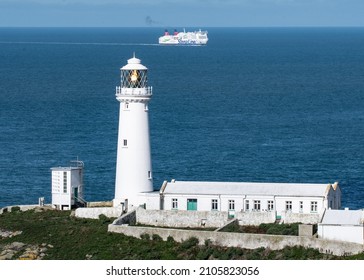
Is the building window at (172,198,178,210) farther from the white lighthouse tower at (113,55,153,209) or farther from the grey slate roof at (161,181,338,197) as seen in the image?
the white lighthouse tower at (113,55,153,209)

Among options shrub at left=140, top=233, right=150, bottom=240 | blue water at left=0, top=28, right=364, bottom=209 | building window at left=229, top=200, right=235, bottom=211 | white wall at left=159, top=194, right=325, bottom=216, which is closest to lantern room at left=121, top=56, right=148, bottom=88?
white wall at left=159, top=194, right=325, bottom=216

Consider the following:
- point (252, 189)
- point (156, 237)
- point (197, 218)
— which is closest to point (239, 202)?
point (252, 189)

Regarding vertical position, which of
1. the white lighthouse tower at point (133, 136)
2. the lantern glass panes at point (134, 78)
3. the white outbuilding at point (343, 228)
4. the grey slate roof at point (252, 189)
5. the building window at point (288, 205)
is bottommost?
the white outbuilding at point (343, 228)

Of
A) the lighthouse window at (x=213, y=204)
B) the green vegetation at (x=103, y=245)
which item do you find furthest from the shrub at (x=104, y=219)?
the lighthouse window at (x=213, y=204)

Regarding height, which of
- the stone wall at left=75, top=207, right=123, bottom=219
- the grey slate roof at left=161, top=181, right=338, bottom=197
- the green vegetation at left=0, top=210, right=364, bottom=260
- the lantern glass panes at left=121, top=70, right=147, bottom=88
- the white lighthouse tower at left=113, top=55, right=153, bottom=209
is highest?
the lantern glass panes at left=121, top=70, right=147, bottom=88

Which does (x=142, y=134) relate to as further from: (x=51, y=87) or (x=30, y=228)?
(x=51, y=87)

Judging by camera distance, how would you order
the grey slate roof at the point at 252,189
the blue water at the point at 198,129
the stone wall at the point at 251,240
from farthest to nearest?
the blue water at the point at 198,129
the grey slate roof at the point at 252,189
the stone wall at the point at 251,240

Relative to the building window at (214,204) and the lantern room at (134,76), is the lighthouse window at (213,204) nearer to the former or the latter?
the building window at (214,204)
